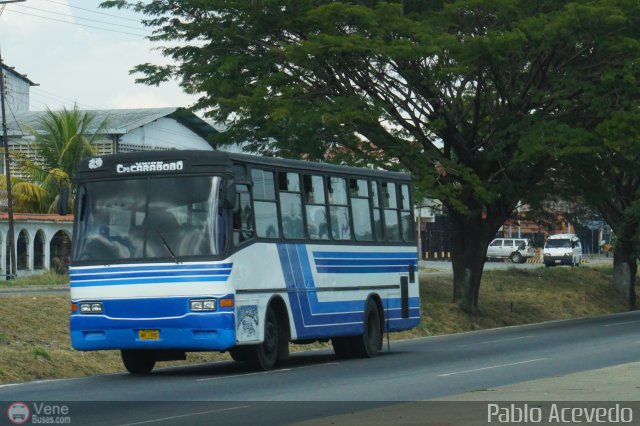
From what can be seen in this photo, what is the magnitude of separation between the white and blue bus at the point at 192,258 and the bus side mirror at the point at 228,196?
2 cm

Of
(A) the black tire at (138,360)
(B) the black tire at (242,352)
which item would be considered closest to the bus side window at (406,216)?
(B) the black tire at (242,352)

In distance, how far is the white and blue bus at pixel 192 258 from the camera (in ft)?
64.6

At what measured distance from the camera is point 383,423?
512 inches

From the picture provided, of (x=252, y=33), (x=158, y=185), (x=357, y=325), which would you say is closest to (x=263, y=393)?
(x=158, y=185)

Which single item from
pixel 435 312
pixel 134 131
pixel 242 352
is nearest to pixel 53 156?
pixel 134 131

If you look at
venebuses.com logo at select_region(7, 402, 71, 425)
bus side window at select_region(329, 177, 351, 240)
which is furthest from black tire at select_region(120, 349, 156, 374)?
venebuses.com logo at select_region(7, 402, 71, 425)

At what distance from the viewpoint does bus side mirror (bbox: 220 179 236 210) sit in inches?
784

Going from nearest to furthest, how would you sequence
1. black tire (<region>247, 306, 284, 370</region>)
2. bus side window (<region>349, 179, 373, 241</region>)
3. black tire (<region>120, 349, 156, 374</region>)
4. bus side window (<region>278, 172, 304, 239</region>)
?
black tire (<region>247, 306, 284, 370</region>) < black tire (<region>120, 349, 156, 374</region>) < bus side window (<region>278, 172, 304, 239</region>) < bus side window (<region>349, 179, 373, 241</region>)

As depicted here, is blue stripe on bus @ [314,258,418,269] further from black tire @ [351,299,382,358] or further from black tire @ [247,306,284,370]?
black tire @ [247,306,284,370]

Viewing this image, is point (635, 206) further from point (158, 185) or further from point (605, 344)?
point (158, 185)

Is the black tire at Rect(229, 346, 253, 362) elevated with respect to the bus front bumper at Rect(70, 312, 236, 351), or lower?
lower

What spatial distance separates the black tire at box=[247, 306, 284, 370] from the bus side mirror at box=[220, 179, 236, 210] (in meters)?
2.16

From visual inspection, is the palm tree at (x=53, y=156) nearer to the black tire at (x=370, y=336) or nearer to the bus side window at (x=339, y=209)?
the black tire at (x=370, y=336)

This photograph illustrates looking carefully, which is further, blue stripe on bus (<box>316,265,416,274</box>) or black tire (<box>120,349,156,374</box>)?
blue stripe on bus (<box>316,265,416,274</box>)
